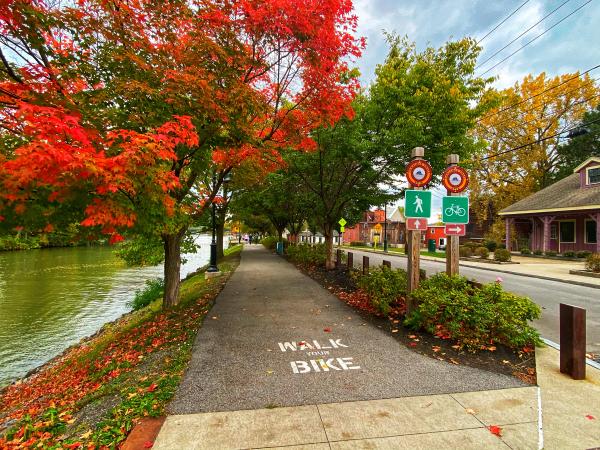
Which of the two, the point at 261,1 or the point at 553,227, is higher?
the point at 261,1

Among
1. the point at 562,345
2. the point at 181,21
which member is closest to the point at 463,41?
the point at 181,21

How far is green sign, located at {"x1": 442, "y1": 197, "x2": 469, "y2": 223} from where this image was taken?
6.15 metres

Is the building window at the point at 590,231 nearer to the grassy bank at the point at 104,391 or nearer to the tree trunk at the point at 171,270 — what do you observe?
the grassy bank at the point at 104,391

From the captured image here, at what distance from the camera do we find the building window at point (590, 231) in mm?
21995

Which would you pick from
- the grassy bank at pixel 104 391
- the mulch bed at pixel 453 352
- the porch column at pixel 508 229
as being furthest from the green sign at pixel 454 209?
the porch column at pixel 508 229

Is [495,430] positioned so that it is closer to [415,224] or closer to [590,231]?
[415,224]

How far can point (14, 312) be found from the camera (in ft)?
40.5

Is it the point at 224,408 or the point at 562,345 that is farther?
the point at 562,345

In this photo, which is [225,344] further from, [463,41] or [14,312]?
[14,312]

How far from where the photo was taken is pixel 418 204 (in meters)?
6.16

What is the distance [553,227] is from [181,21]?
98.1 ft

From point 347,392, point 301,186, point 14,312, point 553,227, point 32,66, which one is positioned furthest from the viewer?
point 553,227

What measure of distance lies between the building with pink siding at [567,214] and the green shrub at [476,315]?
807 inches

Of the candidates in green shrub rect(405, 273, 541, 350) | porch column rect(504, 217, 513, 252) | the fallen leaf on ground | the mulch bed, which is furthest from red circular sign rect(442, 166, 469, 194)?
porch column rect(504, 217, 513, 252)
